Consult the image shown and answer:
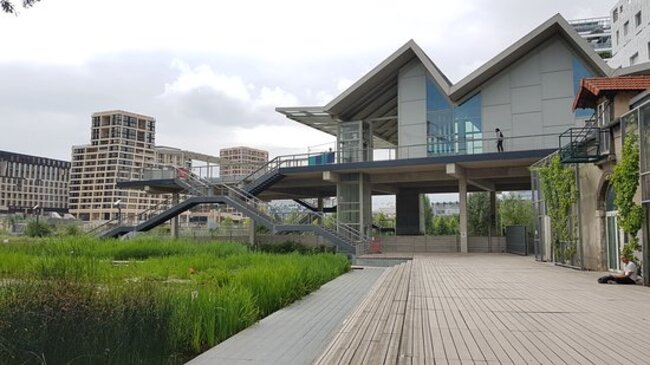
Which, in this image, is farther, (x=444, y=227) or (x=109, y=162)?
(x=109, y=162)

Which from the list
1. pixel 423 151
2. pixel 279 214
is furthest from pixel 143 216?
pixel 423 151

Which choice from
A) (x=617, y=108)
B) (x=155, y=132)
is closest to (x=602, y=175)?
(x=617, y=108)

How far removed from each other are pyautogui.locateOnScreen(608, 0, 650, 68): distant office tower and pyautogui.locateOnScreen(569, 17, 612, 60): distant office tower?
36.2 metres

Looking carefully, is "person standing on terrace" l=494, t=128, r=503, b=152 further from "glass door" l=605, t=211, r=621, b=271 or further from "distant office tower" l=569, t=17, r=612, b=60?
"distant office tower" l=569, t=17, r=612, b=60

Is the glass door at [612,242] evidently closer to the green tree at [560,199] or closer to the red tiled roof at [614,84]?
the green tree at [560,199]

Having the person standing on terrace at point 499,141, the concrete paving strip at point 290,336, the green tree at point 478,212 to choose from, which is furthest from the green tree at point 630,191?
the green tree at point 478,212

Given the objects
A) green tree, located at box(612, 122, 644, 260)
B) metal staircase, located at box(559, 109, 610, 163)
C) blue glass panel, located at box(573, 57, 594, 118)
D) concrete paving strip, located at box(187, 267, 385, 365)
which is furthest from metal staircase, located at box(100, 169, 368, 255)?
concrete paving strip, located at box(187, 267, 385, 365)

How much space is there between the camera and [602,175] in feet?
Answer: 46.6

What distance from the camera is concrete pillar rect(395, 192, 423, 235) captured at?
3516cm

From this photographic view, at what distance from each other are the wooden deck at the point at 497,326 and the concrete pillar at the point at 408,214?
2413 cm

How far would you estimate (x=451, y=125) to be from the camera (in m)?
27.6

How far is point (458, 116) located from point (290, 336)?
22676 millimetres

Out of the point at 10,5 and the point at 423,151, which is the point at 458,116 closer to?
the point at 423,151

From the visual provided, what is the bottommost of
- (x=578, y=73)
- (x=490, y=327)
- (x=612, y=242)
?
(x=490, y=327)
